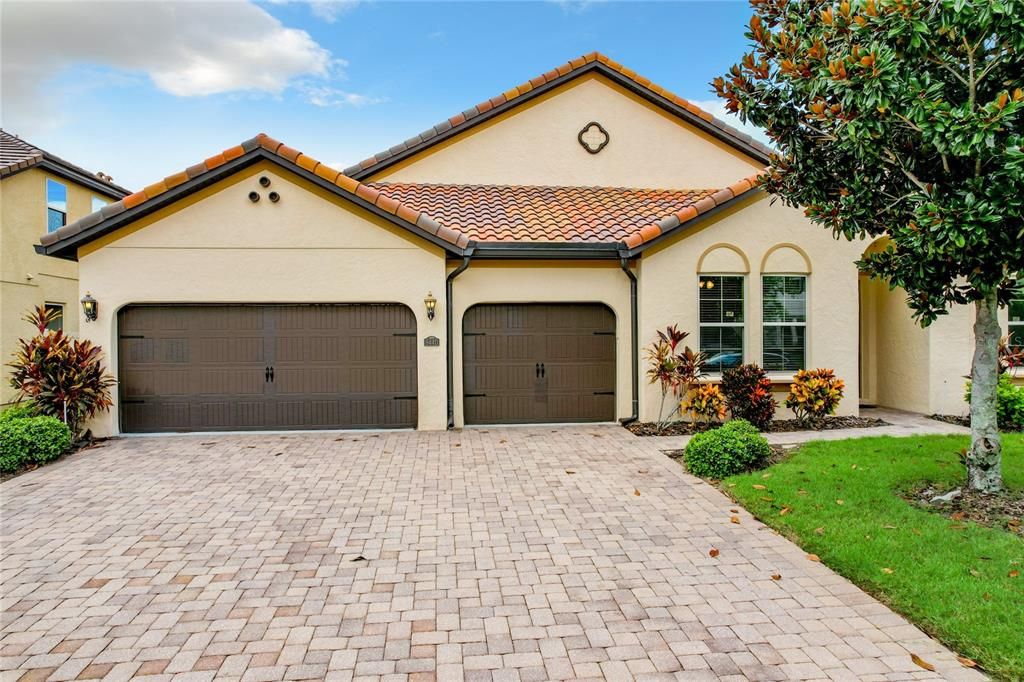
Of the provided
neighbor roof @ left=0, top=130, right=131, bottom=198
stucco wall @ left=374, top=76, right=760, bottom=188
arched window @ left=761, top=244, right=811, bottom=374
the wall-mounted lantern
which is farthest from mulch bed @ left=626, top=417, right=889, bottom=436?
neighbor roof @ left=0, top=130, right=131, bottom=198

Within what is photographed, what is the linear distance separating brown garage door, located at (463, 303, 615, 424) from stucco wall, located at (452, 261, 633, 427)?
19cm

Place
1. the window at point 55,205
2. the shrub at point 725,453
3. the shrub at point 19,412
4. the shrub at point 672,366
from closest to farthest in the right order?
the shrub at point 725,453 → the shrub at point 19,412 → the shrub at point 672,366 → the window at point 55,205

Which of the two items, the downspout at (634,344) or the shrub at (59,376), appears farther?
the downspout at (634,344)

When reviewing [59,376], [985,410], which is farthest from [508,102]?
[985,410]

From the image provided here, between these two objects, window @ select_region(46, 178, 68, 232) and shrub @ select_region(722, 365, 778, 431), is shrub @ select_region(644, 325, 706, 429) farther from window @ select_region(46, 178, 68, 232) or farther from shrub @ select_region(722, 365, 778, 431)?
window @ select_region(46, 178, 68, 232)

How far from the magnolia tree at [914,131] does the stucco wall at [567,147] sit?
23.2ft

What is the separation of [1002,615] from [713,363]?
7189mm

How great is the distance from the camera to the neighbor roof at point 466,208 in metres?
9.48

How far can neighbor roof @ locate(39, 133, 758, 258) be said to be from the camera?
948cm

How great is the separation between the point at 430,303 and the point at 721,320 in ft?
18.8

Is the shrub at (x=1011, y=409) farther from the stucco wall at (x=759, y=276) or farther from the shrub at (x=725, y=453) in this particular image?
the shrub at (x=725, y=453)

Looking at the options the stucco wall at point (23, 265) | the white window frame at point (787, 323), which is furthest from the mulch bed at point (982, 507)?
the stucco wall at point (23, 265)

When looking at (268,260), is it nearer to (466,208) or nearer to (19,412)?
(466,208)

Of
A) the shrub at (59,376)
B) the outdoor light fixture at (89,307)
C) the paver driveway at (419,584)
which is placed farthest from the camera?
the outdoor light fixture at (89,307)
